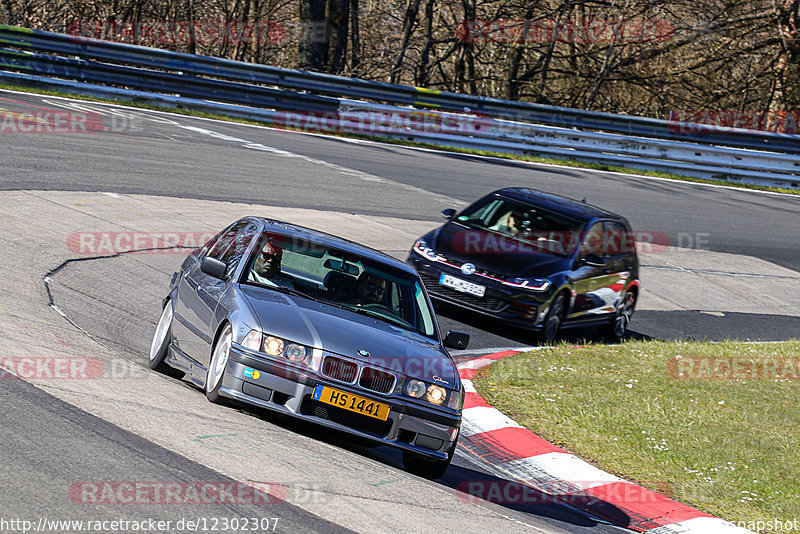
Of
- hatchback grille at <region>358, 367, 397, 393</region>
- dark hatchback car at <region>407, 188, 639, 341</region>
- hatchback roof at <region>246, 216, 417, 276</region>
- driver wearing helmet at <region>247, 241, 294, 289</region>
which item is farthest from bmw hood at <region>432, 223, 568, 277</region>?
hatchback grille at <region>358, 367, 397, 393</region>

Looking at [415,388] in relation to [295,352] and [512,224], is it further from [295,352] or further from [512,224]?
[512,224]

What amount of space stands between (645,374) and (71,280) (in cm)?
583

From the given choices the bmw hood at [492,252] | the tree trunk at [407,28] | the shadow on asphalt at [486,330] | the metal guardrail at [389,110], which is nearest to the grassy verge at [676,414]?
the shadow on asphalt at [486,330]

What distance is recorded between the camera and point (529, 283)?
11.7 m

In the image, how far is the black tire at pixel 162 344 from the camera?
761 cm

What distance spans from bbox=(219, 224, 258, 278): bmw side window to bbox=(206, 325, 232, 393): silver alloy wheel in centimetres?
80

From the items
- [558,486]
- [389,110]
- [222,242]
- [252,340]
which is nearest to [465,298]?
[222,242]

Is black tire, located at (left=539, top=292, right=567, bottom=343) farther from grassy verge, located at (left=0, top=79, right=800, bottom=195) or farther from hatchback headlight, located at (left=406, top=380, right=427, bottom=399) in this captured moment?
grassy verge, located at (left=0, top=79, right=800, bottom=195)

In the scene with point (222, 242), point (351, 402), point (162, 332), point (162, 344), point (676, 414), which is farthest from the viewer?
point (676, 414)

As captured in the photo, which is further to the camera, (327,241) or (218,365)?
(327,241)

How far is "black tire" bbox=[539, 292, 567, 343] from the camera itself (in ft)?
39.0

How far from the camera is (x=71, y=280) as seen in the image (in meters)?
9.92

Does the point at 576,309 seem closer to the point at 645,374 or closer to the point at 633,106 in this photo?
the point at 645,374

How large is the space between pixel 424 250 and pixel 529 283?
1.37 metres
